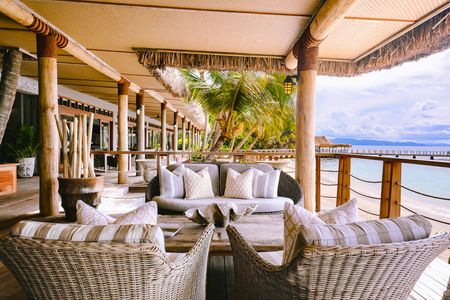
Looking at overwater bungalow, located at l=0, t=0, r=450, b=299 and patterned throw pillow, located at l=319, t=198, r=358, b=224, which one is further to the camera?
patterned throw pillow, located at l=319, t=198, r=358, b=224

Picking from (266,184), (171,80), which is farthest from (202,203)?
(171,80)

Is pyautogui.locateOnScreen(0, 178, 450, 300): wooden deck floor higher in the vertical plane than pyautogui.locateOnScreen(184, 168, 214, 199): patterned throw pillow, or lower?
lower

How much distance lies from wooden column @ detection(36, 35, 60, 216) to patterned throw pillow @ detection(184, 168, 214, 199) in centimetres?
194

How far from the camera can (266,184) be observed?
3.58 meters

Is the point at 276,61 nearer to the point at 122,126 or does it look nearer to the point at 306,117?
the point at 306,117

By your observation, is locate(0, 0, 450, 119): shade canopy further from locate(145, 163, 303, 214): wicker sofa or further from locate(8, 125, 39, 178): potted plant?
locate(8, 125, 39, 178): potted plant

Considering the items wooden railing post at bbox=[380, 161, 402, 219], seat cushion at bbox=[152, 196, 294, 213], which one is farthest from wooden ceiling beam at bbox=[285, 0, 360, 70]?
seat cushion at bbox=[152, 196, 294, 213]

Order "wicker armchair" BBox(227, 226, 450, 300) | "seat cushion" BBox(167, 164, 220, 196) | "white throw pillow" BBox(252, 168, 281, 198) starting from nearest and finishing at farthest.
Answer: "wicker armchair" BBox(227, 226, 450, 300) → "white throw pillow" BBox(252, 168, 281, 198) → "seat cushion" BBox(167, 164, 220, 196)

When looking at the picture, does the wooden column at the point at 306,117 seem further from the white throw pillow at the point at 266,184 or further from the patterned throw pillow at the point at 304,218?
the patterned throw pillow at the point at 304,218

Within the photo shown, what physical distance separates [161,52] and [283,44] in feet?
6.28

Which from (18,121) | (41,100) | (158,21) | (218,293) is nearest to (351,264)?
(218,293)

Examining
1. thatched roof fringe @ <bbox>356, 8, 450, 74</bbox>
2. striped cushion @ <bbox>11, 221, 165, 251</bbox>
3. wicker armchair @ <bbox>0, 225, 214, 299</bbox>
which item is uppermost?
thatched roof fringe @ <bbox>356, 8, 450, 74</bbox>

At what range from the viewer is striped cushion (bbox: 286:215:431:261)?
37.4 inches

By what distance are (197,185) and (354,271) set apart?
2653 mm
